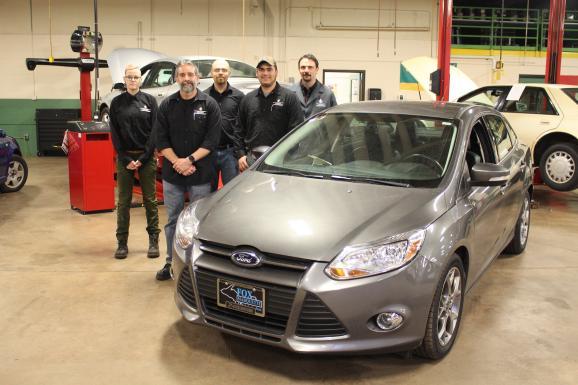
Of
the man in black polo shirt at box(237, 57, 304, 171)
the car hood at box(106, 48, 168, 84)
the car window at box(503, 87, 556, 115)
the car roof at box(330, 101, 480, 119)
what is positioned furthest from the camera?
→ the car hood at box(106, 48, 168, 84)

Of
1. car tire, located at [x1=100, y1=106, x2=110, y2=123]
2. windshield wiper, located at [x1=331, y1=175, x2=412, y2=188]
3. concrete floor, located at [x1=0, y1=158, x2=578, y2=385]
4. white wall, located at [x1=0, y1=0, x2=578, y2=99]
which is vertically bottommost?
concrete floor, located at [x1=0, y1=158, x2=578, y2=385]

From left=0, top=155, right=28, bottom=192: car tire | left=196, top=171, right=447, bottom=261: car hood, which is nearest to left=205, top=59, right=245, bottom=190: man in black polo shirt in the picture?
left=196, top=171, right=447, bottom=261: car hood

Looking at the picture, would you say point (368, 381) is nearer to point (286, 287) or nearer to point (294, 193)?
point (286, 287)

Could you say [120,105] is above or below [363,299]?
above

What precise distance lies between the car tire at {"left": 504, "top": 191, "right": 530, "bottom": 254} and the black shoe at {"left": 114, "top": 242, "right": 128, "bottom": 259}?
3354 millimetres

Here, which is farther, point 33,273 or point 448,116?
point 33,273

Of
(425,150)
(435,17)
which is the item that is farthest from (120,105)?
(435,17)

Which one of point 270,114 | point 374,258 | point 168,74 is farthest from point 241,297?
point 168,74

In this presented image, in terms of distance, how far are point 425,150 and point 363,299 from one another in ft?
3.94

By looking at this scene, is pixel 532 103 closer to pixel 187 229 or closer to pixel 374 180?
pixel 374 180

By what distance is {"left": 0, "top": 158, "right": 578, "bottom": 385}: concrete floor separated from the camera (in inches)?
109

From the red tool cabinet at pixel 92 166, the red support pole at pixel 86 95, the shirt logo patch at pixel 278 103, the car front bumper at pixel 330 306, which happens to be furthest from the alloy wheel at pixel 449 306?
the red support pole at pixel 86 95

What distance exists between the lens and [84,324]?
339cm

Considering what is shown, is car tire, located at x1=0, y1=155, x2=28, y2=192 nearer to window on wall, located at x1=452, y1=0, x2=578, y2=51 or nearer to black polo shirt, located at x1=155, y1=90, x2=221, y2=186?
black polo shirt, located at x1=155, y1=90, x2=221, y2=186
